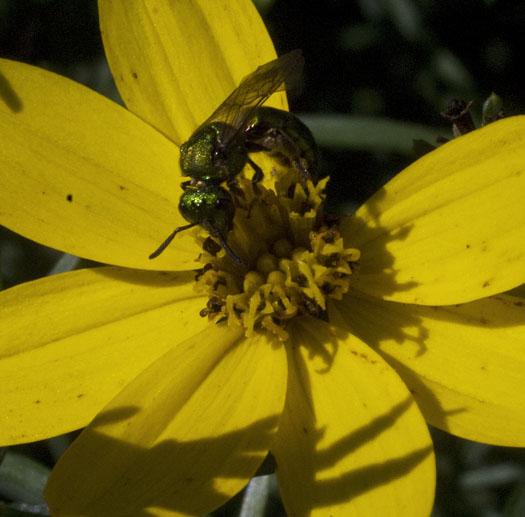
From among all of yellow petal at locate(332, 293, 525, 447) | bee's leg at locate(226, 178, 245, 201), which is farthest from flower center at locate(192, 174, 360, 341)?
yellow petal at locate(332, 293, 525, 447)

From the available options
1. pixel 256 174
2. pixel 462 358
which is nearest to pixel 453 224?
pixel 462 358

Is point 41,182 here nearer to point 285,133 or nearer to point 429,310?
point 285,133

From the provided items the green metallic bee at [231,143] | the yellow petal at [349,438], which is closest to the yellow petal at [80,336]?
the green metallic bee at [231,143]

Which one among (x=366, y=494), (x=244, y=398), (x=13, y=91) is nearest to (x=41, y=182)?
(x=13, y=91)

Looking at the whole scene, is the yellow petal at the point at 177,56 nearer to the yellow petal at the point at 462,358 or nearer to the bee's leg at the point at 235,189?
the bee's leg at the point at 235,189

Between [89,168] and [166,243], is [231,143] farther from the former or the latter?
[89,168]

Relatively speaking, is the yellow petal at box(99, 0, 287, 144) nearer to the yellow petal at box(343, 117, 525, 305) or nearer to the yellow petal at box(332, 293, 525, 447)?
the yellow petal at box(343, 117, 525, 305)

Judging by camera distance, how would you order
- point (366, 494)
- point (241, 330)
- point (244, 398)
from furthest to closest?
1. point (241, 330)
2. point (244, 398)
3. point (366, 494)
